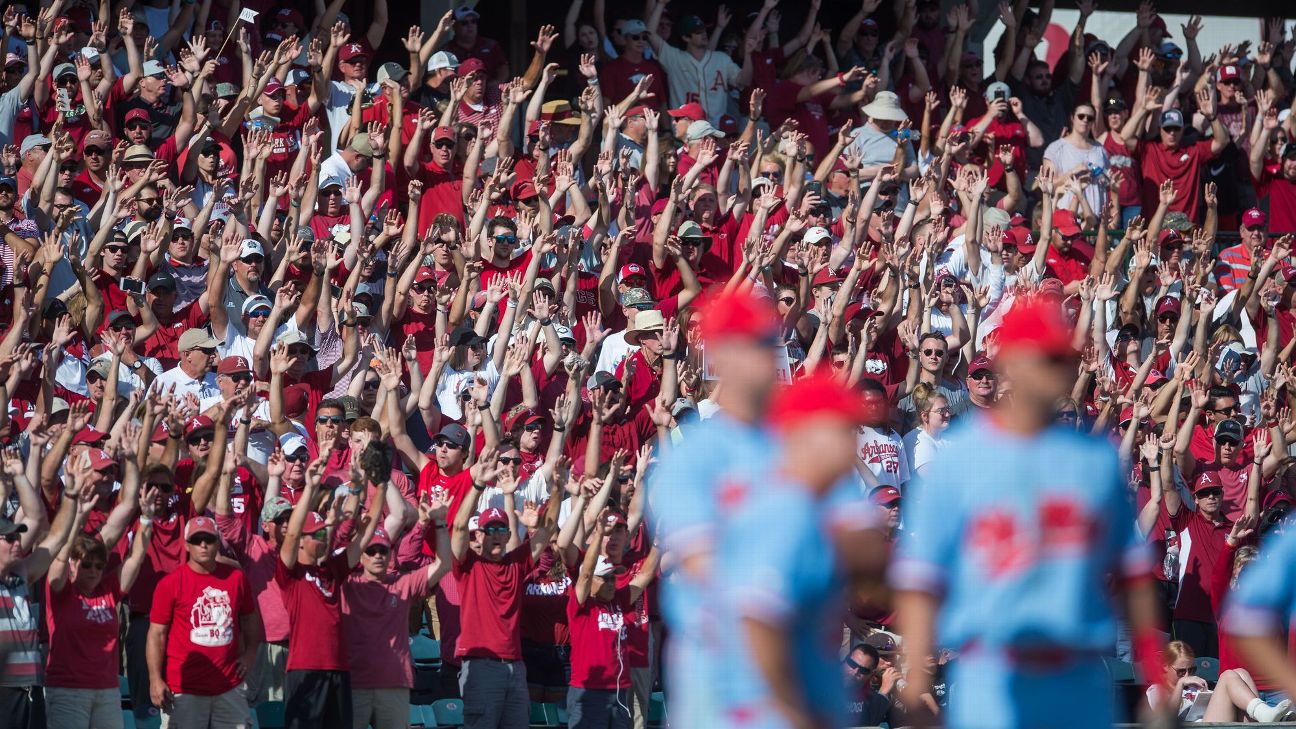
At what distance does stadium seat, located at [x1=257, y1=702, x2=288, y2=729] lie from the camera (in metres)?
10.6

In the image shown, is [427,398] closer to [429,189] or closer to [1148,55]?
[429,189]

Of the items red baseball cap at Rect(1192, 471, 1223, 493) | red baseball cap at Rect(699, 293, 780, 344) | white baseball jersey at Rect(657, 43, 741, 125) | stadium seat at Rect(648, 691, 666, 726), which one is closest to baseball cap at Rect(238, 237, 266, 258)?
stadium seat at Rect(648, 691, 666, 726)

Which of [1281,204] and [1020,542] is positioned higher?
[1281,204]

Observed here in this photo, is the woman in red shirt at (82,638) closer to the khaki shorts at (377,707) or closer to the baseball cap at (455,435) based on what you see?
the khaki shorts at (377,707)

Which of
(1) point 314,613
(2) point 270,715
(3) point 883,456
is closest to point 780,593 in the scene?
(1) point 314,613

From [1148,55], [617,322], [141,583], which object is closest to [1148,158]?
[1148,55]

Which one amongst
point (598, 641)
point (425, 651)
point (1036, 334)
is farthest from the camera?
point (425, 651)

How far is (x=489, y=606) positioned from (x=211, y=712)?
171 cm

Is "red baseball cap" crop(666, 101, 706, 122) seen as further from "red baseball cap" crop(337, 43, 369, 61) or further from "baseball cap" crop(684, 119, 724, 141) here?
"red baseball cap" crop(337, 43, 369, 61)

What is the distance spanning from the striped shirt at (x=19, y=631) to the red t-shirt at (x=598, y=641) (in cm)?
300

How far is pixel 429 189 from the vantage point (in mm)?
14500

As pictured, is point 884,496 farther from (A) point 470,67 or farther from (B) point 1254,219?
(B) point 1254,219

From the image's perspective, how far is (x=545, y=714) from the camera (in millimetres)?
11406

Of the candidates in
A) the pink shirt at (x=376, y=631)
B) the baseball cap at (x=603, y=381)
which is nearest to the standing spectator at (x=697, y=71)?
the baseball cap at (x=603, y=381)
